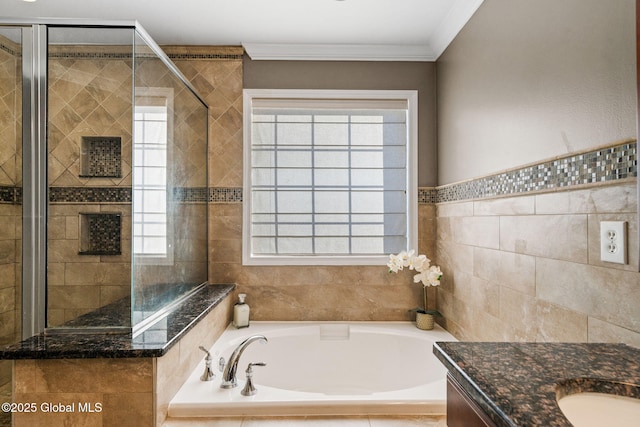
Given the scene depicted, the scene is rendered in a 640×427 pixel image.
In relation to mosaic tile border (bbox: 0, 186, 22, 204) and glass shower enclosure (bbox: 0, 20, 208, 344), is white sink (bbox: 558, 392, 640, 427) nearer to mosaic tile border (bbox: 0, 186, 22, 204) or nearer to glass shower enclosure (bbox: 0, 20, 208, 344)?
glass shower enclosure (bbox: 0, 20, 208, 344)

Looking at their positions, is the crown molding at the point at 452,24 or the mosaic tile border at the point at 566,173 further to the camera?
the crown molding at the point at 452,24

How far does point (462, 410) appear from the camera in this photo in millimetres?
891

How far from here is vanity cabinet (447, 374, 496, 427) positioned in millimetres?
789

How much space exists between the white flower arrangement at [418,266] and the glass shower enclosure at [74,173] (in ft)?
5.01

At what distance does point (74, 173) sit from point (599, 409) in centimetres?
194

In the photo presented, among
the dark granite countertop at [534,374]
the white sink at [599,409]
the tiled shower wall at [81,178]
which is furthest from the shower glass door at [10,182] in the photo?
the white sink at [599,409]

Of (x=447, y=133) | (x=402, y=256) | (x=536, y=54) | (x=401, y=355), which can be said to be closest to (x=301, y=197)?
(x=402, y=256)

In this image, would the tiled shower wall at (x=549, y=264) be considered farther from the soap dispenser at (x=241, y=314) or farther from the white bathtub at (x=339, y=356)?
the soap dispenser at (x=241, y=314)

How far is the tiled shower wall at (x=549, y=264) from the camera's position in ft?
3.56

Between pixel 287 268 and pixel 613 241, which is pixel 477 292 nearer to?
pixel 613 241

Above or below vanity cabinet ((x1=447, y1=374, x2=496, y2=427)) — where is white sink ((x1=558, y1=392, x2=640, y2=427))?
above

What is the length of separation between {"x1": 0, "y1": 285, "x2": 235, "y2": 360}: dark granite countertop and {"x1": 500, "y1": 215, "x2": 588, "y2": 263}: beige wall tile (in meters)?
1.50

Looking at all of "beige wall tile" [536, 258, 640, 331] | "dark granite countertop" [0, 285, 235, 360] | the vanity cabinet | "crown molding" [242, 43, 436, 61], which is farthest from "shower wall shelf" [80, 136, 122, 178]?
"beige wall tile" [536, 258, 640, 331]

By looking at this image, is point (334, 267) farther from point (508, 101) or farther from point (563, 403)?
point (563, 403)
